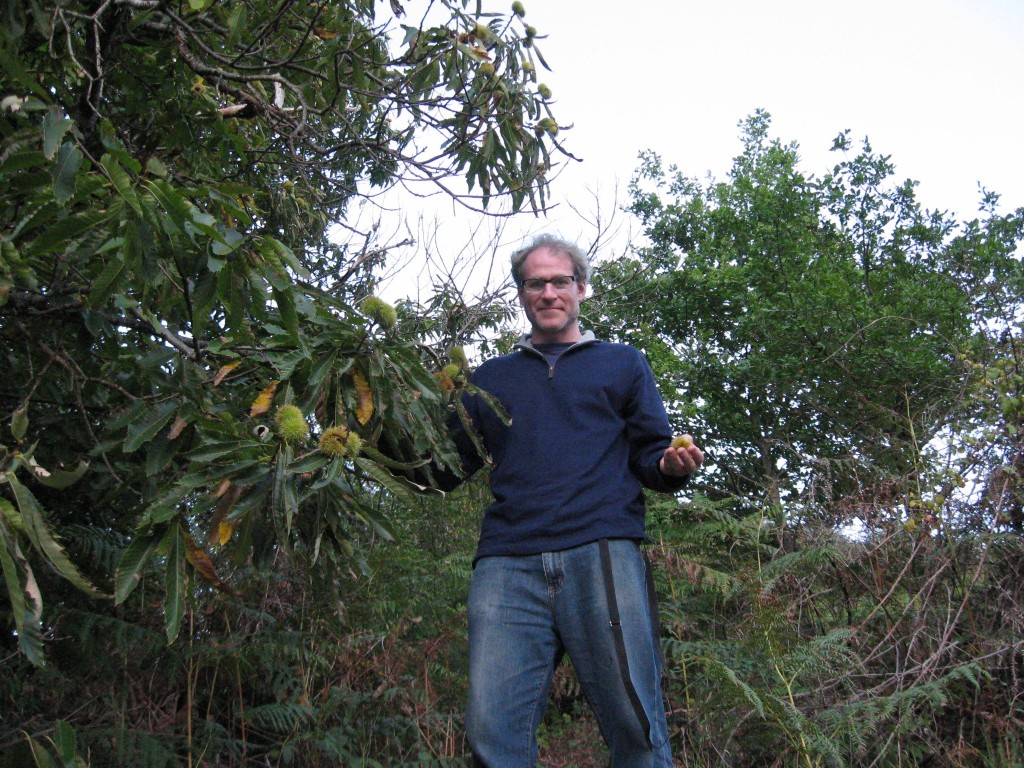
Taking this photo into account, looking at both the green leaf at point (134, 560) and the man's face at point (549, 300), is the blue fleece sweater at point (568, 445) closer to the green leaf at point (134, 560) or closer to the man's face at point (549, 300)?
the man's face at point (549, 300)

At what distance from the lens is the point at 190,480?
195 centimetres

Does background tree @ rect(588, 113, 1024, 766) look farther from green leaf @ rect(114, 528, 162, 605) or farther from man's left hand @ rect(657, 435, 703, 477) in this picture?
green leaf @ rect(114, 528, 162, 605)

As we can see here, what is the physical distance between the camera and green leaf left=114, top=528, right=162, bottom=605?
75.6 inches

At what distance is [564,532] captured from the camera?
2.38 m

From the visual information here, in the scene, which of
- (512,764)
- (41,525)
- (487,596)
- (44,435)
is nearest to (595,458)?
(487,596)

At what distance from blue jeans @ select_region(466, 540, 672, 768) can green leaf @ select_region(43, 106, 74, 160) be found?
1.38 meters

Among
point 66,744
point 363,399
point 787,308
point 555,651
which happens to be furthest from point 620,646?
point 787,308

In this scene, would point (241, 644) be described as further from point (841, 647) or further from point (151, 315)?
point (841, 647)

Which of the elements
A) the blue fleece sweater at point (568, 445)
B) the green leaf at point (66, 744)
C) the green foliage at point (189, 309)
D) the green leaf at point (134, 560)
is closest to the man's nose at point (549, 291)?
the blue fleece sweater at point (568, 445)

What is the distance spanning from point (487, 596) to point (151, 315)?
1088 mm

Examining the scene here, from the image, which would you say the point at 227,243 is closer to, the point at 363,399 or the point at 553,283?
the point at 363,399

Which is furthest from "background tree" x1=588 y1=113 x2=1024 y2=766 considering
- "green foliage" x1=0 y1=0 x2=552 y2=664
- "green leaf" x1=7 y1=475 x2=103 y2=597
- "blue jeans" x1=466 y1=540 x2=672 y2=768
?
"green leaf" x1=7 y1=475 x2=103 y2=597

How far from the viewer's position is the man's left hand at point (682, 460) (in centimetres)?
230

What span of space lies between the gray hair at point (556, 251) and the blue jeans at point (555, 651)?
833mm
